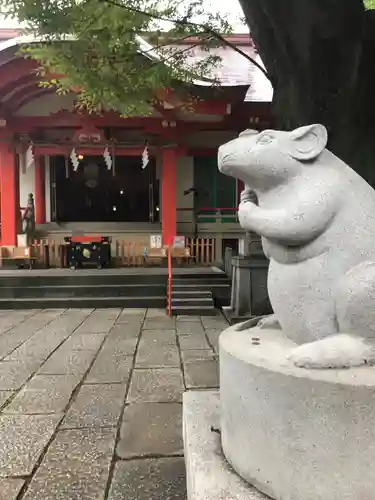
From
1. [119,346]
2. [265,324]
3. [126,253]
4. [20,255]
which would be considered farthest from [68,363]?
[126,253]

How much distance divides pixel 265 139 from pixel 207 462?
5.02ft

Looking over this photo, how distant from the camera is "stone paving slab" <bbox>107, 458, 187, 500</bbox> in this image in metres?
2.33

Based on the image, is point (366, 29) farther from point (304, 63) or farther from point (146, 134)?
point (146, 134)

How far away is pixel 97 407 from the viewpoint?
138 inches

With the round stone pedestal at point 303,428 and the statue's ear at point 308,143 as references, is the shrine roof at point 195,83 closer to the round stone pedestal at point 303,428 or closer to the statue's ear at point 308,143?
the statue's ear at point 308,143

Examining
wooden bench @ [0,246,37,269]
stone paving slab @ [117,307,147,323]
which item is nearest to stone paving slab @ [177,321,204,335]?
stone paving slab @ [117,307,147,323]

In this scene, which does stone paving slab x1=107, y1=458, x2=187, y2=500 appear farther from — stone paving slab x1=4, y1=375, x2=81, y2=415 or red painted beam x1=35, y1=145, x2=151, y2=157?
red painted beam x1=35, y1=145, x2=151, y2=157

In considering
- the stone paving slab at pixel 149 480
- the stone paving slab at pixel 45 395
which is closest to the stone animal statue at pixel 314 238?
the stone paving slab at pixel 149 480

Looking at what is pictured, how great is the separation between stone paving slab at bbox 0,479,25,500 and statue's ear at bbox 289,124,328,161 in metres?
2.36

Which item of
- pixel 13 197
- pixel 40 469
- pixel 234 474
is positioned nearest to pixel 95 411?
pixel 40 469

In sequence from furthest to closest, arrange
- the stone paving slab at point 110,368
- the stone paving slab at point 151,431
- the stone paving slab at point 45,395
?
the stone paving slab at point 110,368 → the stone paving slab at point 45,395 → the stone paving slab at point 151,431

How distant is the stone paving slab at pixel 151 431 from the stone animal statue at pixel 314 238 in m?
1.46

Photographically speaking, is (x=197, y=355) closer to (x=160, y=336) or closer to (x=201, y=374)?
(x=201, y=374)

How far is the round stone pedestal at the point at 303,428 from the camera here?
5.09 feet
